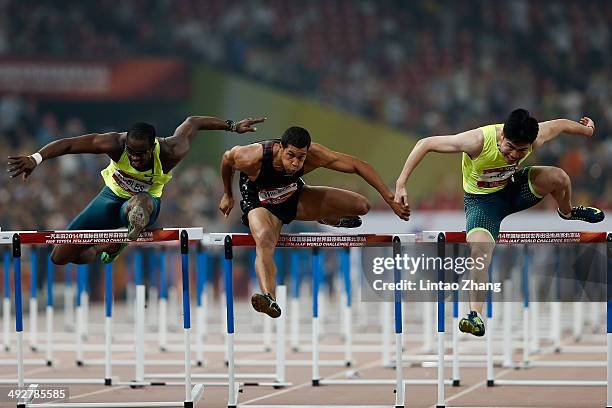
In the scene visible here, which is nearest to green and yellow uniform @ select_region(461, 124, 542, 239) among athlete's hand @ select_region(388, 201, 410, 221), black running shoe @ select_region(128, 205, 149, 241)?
athlete's hand @ select_region(388, 201, 410, 221)

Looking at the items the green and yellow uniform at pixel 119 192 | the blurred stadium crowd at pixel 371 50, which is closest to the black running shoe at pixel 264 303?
the green and yellow uniform at pixel 119 192

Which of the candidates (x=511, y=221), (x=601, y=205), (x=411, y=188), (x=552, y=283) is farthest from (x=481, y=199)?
(x=411, y=188)

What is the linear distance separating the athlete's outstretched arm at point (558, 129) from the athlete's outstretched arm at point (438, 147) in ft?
1.54

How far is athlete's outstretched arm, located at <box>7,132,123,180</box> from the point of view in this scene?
32.3ft

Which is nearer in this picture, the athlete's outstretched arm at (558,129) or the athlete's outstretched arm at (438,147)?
the athlete's outstretched arm at (438,147)

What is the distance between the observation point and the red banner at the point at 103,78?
1053 inches

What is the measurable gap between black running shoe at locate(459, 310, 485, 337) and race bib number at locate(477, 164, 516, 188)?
120 cm

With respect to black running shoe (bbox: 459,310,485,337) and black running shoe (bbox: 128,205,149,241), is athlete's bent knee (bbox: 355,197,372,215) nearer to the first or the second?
black running shoe (bbox: 459,310,485,337)

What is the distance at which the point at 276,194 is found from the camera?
1021cm

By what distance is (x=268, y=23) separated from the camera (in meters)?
28.7

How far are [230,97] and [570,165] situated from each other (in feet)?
24.7

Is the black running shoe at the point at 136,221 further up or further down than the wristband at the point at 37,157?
further down

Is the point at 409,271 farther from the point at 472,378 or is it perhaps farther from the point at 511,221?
the point at 511,221

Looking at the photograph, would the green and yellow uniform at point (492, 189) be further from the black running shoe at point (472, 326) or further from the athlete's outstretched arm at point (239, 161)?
the athlete's outstretched arm at point (239, 161)
